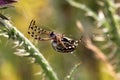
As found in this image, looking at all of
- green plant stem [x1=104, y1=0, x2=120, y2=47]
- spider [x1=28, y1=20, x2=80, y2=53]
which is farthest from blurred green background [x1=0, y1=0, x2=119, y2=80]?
spider [x1=28, y1=20, x2=80, y2=53]

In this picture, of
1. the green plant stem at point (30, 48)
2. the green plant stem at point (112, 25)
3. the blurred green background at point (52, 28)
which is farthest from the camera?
the blurred green background at point (52, 28)

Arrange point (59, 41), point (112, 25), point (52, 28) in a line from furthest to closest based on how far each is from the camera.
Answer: point (52, 28) → point (112, 25) → point (59, 41)

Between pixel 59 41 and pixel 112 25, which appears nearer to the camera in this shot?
pixel 59 41

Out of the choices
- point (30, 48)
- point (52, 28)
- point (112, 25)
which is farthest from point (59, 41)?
point (52, 28)

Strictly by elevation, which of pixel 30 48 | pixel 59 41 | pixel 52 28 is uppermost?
pixel 59 41

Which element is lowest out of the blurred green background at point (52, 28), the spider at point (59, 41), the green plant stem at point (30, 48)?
the blurred green background at point (52, 28)

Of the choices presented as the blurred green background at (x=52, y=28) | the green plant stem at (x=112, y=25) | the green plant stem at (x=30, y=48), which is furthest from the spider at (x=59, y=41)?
the blurred green background at (x=52, y=28)

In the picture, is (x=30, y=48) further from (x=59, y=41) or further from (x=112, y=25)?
(x=112, y=25)

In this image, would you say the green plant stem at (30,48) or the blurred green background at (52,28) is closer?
the green plant stem at (30,48)

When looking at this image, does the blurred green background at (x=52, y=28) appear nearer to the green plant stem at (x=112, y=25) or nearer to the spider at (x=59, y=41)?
the green plant stem at (x=112, y=25)

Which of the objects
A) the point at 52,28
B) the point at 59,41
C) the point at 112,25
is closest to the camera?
the point at 59,41
